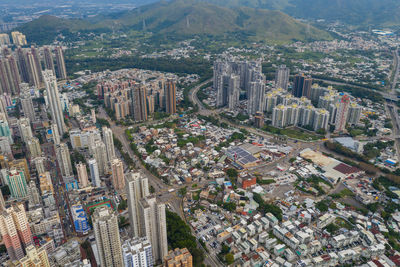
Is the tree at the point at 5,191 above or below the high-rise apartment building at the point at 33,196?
below

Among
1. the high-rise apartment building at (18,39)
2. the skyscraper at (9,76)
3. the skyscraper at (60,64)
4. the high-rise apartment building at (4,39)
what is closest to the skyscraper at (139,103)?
the skyscraper at (9,76)

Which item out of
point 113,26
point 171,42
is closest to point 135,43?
point 171,42

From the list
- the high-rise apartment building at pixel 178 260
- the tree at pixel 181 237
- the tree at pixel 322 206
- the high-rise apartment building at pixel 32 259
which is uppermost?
the high-rise apartment building at pixel 32 259

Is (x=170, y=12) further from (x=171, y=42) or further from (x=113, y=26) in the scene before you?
(x=171, y=42)

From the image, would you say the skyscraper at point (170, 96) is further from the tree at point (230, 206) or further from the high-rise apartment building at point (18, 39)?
the high-rise apartment building at point (18, 39)

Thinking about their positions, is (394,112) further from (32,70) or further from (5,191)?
(32,70)

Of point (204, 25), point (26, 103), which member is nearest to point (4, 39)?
point (204, 25)
